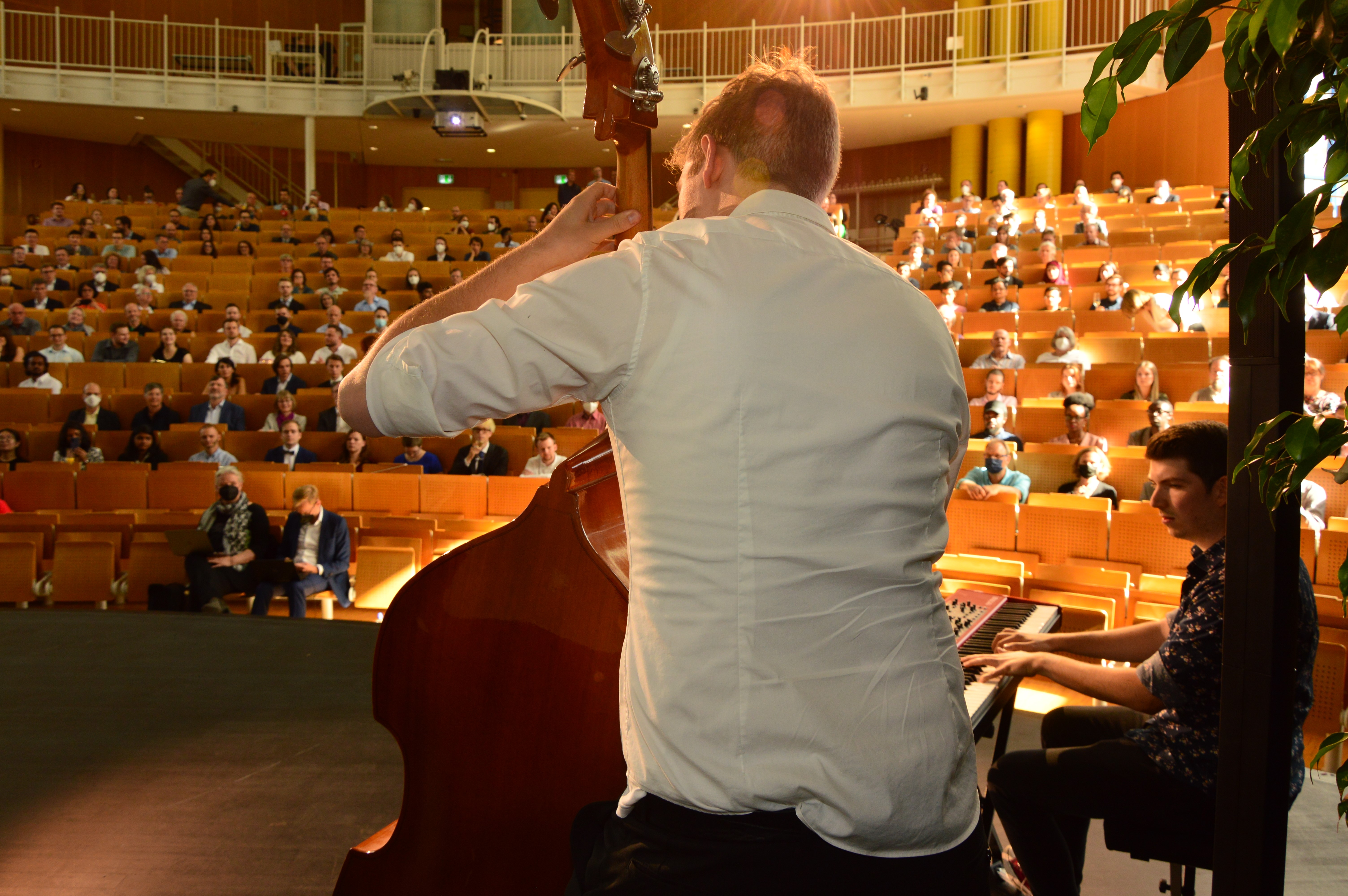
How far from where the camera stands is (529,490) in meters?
5.57

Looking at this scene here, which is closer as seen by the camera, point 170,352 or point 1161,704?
point 1161,704

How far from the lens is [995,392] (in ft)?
21.5

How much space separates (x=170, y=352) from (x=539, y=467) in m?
4.40

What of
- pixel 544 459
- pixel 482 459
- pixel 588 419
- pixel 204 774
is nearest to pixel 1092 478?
pixel 544 459

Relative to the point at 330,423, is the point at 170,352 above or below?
above

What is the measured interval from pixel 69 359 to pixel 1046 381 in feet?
27.3

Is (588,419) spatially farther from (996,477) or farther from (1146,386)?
(1146,386)

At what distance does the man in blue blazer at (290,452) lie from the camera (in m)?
6.42

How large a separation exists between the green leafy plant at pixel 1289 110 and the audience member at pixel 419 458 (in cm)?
577

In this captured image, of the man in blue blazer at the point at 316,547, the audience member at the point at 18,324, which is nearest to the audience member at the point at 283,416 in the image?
the man in blue blazer at the point at 316,547

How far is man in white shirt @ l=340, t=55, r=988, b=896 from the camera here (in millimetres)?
781

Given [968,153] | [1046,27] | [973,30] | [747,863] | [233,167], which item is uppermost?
[973,30]

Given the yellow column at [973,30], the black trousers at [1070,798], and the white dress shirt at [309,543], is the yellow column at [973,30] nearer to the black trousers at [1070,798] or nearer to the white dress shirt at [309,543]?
the white dress shirt at [309,543]

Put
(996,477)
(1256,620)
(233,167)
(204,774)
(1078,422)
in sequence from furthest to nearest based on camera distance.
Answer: (233,167), (1078,422), (996,477), (204,774), (1256,620)
